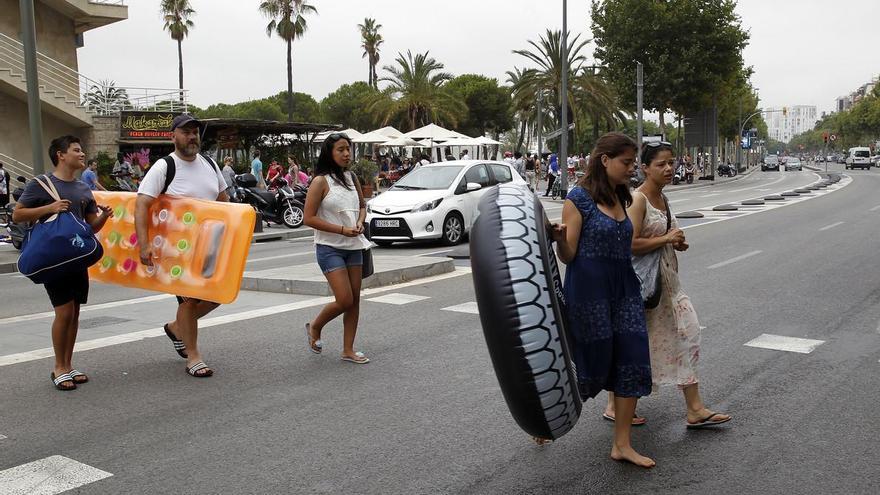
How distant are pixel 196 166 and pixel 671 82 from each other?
43638mm

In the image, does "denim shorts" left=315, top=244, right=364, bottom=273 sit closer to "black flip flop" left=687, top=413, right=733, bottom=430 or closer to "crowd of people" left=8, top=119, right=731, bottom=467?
"crowd of people" left=8, top=119, right=731, bottom=467

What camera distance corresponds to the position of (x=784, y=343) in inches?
264

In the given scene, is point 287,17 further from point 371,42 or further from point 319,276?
point 319,276

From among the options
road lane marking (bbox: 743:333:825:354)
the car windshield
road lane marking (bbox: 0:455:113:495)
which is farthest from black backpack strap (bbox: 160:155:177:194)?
the car windshield

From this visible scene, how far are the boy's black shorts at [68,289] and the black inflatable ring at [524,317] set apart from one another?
10.5ft

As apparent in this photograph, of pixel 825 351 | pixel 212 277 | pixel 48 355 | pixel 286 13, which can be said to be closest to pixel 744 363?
pixel 825 351

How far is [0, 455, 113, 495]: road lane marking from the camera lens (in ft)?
12.4

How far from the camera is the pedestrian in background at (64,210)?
5316 millimetres

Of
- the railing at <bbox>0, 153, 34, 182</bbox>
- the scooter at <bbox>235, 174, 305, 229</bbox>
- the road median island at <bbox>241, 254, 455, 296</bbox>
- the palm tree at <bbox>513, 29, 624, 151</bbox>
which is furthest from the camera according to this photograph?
the palm tree at <bbox>513, 29, 624, 151</bbox>

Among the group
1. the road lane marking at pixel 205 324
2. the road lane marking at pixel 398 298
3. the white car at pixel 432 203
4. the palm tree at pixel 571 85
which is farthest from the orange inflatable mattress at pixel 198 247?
the palm tree at pixel 571 85

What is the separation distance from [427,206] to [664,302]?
991cm

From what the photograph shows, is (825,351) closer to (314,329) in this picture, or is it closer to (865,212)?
(314,329)

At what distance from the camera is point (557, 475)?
394 cm

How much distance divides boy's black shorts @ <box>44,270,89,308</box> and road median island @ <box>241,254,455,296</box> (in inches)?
148
